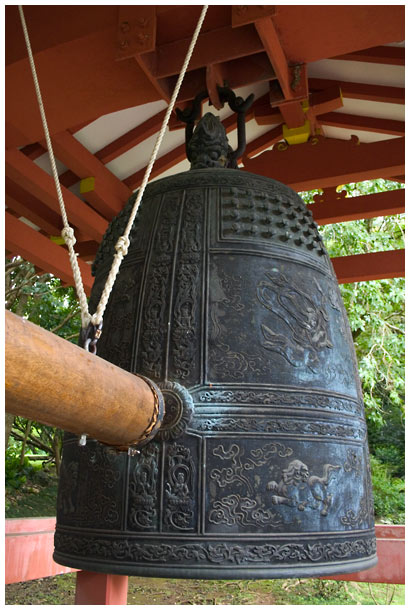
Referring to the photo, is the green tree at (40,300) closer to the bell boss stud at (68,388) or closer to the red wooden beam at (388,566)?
the red wooden beam at (388,566)

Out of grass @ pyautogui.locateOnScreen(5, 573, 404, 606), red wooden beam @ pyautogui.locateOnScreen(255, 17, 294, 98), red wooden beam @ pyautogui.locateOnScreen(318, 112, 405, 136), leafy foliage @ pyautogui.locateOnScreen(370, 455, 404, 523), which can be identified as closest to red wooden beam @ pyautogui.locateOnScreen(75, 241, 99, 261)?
red wooden beam @ pyautogui.locateOnScreen(318, 112, 405, 136)

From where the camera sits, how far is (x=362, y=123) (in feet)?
12.8

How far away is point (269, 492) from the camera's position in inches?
46.8

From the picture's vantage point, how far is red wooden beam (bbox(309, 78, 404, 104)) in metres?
3.38

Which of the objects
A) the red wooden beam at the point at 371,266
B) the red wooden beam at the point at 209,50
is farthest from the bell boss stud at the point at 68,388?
the red wooden beam at the point at 371,266

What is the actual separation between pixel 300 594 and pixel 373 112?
655cm

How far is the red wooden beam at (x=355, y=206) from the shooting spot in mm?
4035

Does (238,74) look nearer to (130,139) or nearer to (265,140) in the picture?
(130,139)

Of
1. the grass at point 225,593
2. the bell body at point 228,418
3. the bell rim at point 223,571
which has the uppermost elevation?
the bell body at point 228,418

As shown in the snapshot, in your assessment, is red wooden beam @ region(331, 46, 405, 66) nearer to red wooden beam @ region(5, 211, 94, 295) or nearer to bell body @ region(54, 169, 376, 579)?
bell body @ region(54, 169, 376, 579)

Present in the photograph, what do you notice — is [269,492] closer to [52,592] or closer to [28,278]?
[28,278]

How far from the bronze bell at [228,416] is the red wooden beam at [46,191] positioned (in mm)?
2118

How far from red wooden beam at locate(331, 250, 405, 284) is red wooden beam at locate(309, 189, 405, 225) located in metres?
0.36

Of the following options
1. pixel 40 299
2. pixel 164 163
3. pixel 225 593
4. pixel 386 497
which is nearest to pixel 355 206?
pixel 164 163
